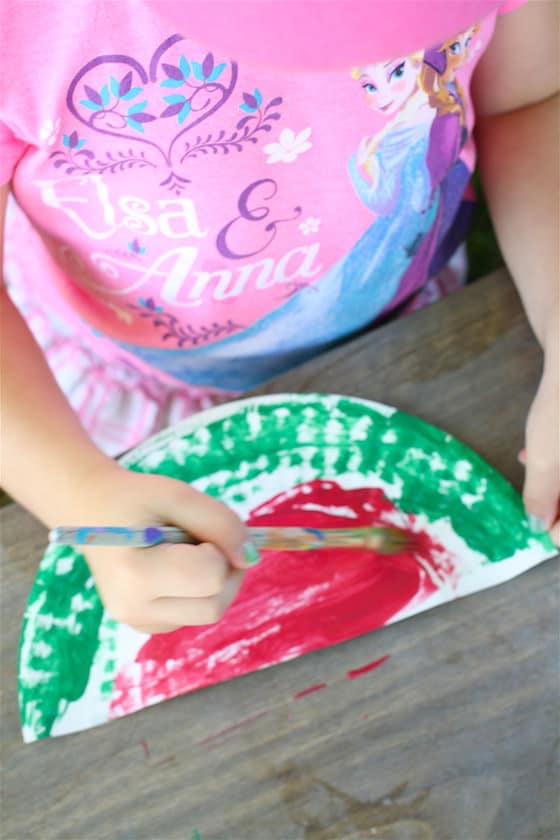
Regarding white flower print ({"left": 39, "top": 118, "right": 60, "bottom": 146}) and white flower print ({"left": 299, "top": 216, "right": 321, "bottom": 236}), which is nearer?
white flower print ({"left": 39, "top": 118, "right": 60, "bottom": 146})

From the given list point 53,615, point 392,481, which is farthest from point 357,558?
point 53,615

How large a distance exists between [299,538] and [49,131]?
255mm

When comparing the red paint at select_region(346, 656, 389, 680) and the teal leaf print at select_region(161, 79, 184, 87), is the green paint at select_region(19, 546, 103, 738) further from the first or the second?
the teal leaf print at select_region(161, 79, 184, 87)

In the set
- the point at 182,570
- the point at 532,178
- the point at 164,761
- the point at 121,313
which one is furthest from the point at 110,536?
the point at 532,178

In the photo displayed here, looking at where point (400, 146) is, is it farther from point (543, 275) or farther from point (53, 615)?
point (53, 615)

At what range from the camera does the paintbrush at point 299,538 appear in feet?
1.11

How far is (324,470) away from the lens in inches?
19.0

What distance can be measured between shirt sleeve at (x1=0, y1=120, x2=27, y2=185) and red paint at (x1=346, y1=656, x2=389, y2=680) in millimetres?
346

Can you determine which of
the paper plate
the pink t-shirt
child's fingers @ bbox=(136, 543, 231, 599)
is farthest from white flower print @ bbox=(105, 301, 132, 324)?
child's fingers @ bbox=(136, 543, 231, 599)

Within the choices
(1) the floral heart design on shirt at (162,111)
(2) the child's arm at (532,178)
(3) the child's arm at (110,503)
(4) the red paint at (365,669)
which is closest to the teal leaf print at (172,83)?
(1) the floral heart design on shirt at (162,111)

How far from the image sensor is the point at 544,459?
44 cm

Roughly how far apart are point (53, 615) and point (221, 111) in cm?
31

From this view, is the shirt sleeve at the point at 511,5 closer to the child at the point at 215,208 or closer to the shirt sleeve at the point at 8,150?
the child at the point at 215,208

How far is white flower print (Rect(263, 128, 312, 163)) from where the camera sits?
412 millimetres
